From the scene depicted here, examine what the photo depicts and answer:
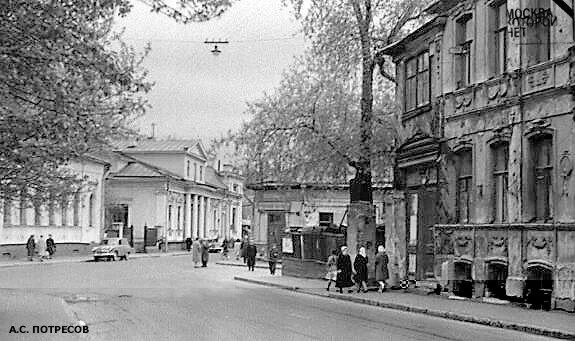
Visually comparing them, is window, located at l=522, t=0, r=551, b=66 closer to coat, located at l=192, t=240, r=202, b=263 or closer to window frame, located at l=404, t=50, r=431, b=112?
window frame, located at l=404, t=50, r=431, b=112

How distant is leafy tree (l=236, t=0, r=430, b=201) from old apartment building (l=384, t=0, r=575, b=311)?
63.9 inches

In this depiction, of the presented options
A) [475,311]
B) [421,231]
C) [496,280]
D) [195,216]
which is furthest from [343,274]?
[195,216]

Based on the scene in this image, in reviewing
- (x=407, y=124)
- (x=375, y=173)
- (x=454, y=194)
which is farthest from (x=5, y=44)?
(x=375, y=173)

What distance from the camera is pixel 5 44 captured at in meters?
13.2

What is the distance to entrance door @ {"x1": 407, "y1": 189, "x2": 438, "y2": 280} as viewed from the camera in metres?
30.1

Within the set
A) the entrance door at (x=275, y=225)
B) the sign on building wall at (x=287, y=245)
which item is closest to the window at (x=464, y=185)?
the sign on building wall at (x=287, y=245)

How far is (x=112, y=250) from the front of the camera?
5925 cm

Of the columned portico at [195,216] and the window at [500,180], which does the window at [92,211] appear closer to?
the columned portico at [195,216]

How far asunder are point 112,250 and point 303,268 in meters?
21.8

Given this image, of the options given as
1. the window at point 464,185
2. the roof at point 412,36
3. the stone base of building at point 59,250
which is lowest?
the stone base of building at point 59,250

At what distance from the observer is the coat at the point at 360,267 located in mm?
30406

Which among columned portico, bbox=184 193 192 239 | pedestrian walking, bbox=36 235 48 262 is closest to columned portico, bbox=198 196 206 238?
columned portico, bbox=184 193 192 239

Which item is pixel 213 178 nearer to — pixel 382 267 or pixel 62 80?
pixel 382 267

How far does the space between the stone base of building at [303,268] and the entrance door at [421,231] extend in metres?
8.04
